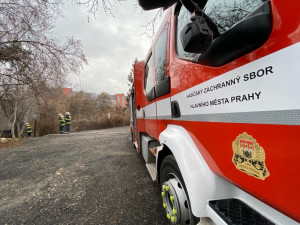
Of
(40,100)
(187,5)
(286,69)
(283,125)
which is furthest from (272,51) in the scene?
(40,100)

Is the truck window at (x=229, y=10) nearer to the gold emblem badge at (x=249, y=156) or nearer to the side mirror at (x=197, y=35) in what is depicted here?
the side mirror at (x=197, y=35)

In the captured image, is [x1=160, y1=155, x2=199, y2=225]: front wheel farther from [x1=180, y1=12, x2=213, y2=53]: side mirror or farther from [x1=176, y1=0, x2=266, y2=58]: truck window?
[x1=176, y1=0, x2=266, y2=58]: truck window

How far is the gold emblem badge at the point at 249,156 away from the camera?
73cm

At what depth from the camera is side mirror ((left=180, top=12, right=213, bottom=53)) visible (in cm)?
70

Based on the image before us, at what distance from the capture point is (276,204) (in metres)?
0.70

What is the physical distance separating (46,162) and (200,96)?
5.50 meters

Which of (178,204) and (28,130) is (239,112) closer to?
(178,204)

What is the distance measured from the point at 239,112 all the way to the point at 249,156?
234 millimetres

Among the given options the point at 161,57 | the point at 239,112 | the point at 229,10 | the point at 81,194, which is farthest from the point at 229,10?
the point at 81,194

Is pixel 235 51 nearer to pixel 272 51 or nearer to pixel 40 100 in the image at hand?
pixel 272 51

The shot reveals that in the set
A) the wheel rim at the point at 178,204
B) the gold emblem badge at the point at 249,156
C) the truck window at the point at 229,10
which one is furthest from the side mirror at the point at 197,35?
the wheel rim at the point at 178,204

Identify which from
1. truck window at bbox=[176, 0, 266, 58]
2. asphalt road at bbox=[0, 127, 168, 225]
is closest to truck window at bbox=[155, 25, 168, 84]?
truck window at bbox=[176, 0, 266, 58]

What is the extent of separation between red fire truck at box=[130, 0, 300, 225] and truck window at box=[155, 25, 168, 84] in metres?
0.44

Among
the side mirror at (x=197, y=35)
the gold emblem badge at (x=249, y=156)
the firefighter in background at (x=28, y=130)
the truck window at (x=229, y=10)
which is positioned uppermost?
the truck window at (x=229, y=10)
